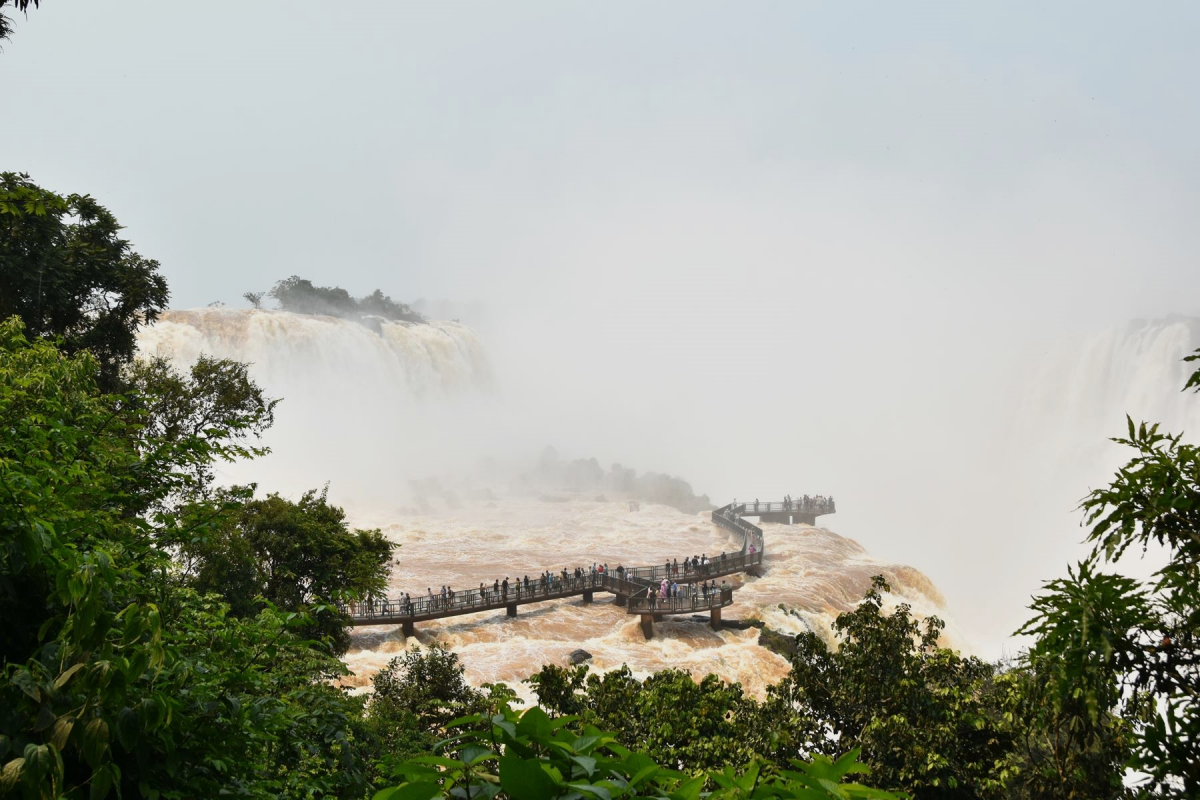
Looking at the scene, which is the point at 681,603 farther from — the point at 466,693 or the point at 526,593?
the point at 466,693

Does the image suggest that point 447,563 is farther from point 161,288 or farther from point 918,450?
point 918,450

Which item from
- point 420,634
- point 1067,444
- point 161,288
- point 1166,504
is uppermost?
point 1067,444

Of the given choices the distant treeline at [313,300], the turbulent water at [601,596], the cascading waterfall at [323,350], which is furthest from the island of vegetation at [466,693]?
the distant treeline at [313,300]

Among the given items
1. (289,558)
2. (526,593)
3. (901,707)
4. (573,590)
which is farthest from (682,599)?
(901,707)

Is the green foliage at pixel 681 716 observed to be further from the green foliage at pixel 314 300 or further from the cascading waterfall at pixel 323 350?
the green foliage at pixel 314 300

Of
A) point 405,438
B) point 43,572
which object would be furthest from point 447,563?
point 43,572

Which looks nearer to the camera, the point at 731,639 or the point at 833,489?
the point at 731,639

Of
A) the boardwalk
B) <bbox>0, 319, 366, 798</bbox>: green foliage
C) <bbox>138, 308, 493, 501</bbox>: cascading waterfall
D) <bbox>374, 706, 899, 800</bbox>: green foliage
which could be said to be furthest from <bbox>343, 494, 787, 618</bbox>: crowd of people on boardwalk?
<bbox>138, 308, 493, 501</bbox>: cascading waterfall
